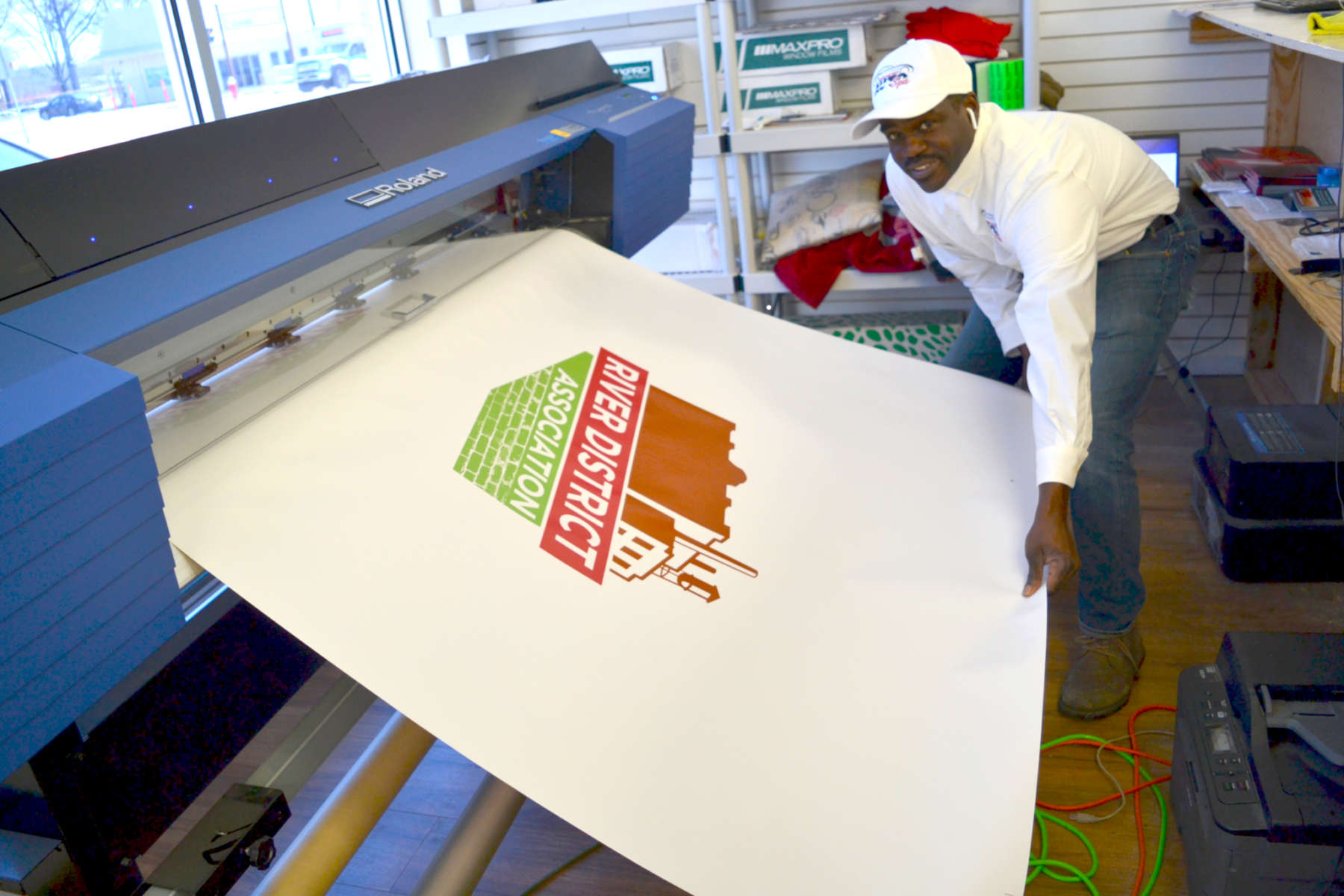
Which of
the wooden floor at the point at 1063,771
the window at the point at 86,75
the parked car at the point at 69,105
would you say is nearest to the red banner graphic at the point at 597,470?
the wooden floor at the point at 1063,771

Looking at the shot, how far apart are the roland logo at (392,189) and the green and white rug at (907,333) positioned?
1851mm

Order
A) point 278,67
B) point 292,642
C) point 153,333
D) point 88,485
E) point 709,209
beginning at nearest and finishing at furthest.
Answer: point 88,485 → point 153,333 → point 292,642 → point 278,67 → point 709,209

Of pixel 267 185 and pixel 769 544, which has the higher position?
pixel 267 185

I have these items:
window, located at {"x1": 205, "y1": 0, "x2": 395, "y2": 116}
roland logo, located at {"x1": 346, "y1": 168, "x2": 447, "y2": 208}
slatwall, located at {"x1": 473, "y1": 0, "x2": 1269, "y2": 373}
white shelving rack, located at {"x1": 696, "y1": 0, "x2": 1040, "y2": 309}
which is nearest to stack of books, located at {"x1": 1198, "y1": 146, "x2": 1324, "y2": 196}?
slatwall, located at {"x1": 473, "y1": 0, "x2": 1269, "y2": 373}

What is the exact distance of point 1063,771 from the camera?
179 centimetres

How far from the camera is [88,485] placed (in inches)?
30.9

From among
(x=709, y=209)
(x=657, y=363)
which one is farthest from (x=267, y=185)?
(x=709, y=209)

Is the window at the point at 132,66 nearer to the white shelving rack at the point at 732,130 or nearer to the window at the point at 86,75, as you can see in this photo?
the window at the point at 86,75

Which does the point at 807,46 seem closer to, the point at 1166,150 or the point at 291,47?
the point at 1166,150

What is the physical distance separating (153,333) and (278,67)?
2.34 metres

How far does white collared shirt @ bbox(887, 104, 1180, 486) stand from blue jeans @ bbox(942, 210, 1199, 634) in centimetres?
5

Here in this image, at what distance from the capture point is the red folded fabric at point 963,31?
9.54ft

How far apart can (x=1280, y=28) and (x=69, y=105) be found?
274 centimetres

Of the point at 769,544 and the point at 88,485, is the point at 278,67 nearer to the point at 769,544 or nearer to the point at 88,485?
the point at 769,544
